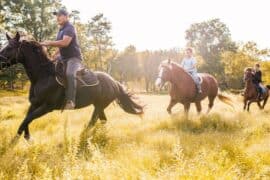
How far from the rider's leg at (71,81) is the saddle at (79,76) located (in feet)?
0.37

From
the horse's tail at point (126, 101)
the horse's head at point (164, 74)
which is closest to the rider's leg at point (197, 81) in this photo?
the horse's head at point (164, 74)

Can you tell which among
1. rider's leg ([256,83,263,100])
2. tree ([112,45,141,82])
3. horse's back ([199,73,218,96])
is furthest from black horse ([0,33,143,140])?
tree ([112,45,141,82])

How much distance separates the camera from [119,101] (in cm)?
1104

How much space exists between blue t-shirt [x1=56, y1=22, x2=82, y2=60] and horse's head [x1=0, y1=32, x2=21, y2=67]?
3.05ft

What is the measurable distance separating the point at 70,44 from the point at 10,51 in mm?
1302

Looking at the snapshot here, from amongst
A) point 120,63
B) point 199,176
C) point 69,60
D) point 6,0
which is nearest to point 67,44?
point 69,60

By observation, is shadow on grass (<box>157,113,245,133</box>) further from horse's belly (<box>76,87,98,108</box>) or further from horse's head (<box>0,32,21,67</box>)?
horse's head (<box>0,32,21,67</box>)

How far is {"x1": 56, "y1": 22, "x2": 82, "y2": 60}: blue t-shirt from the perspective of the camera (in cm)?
882

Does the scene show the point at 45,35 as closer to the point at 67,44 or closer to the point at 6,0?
the point at 6,0

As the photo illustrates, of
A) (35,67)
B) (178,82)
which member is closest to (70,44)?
(35,67)

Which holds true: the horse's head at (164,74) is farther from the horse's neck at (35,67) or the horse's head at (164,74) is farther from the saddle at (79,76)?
the horse's neck at (35,67)

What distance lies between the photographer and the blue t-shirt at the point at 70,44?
882 centimetres

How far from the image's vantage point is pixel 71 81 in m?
8.93

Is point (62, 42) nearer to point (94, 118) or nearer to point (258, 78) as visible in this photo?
point (94, 118)
